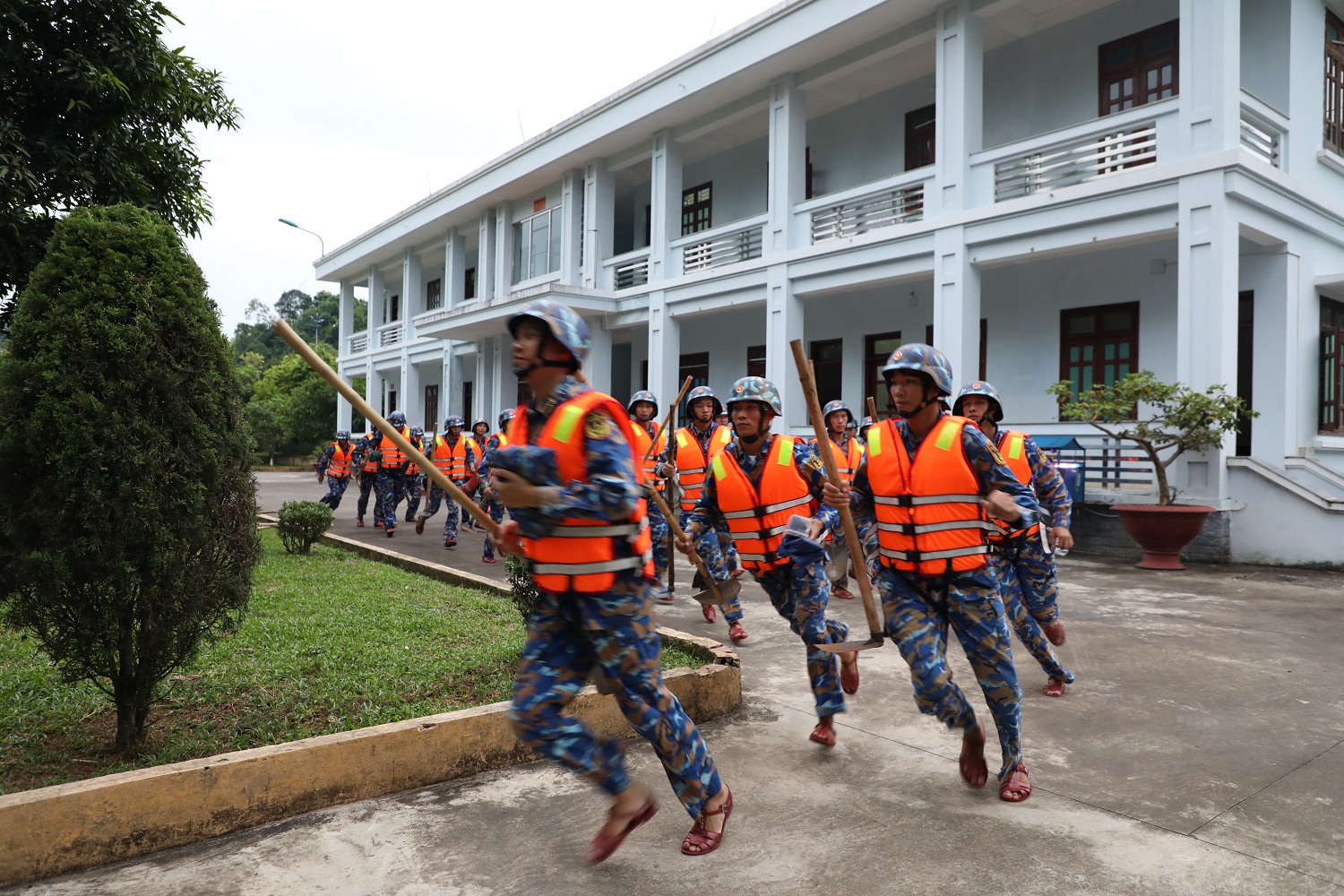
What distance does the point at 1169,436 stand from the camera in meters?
11.8

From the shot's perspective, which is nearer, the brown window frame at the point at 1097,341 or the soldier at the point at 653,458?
the soldier at the point at 653,458

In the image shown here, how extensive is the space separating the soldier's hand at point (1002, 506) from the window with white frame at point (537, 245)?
21.1 meters

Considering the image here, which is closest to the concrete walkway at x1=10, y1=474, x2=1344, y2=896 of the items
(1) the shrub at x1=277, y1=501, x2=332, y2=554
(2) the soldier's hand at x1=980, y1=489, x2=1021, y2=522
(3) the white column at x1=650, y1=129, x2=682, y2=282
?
(2) the soldier's hand at x1=980, y1=489, x2=1021, y2=522

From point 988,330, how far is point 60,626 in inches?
626

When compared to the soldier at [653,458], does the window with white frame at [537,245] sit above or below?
above

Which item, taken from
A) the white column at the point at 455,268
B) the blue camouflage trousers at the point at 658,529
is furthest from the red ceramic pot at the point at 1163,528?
the white column at the point at 455,268

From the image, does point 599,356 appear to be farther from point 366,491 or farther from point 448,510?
point 448,510

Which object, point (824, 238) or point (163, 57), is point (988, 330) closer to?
point (824, 238)

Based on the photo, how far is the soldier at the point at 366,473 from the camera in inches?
620

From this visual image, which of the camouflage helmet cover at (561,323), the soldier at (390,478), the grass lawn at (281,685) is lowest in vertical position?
the grass lawn at (281,685)

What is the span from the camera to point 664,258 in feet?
66.7

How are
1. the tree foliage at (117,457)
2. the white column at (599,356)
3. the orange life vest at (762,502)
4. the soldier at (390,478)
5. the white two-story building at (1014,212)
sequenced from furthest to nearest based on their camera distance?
1. the white column at (599,356)
2. the soldier at (390,478)
3. the white two-story building at (1014,212)
4. the orange life vest at (762,502)
5. the tree foliage at (117,457)

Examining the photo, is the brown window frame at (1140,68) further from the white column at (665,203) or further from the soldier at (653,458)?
the soldier at (653,458)

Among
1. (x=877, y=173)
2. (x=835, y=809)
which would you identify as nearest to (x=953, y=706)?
(x=835, y=809)
